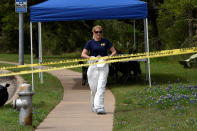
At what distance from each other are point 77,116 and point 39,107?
1315 millimetres

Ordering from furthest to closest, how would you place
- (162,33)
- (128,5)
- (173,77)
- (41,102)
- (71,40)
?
(71,40)
(162,33)
(173,77)
(128,5)
(41,102)

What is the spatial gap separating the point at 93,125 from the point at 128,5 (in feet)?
20.8

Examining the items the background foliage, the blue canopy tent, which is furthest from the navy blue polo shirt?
the background foliage

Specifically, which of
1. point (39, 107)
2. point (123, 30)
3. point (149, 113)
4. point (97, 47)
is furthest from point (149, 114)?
point (123, 30)

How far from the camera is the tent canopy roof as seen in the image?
1386 cm

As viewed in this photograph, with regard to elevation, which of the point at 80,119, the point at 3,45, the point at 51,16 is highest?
the point at 51,16

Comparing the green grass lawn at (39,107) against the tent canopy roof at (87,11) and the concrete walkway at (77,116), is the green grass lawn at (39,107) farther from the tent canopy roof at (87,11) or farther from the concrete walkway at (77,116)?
the tent canopy roof at (87,11)

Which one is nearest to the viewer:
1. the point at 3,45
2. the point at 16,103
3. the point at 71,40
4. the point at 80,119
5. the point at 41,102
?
the point at 16,103

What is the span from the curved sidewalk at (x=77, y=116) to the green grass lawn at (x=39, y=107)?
0.13 m

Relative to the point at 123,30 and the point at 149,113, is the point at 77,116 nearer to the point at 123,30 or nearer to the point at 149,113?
the point at 149,113

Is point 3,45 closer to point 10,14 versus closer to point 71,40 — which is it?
point 71,40

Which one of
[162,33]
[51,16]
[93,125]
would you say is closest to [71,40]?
[162,33]

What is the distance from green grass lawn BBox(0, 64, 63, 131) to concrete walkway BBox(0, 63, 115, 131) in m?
0.13

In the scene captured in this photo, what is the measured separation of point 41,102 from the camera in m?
10.9
